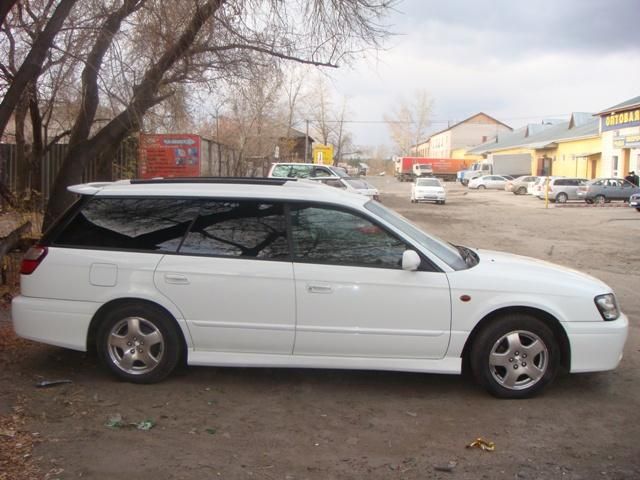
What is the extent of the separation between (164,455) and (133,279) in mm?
1510

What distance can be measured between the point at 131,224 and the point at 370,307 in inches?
79.3

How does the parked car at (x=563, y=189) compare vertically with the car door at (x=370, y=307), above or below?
above

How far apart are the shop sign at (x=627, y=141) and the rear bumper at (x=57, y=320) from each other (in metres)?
40.7

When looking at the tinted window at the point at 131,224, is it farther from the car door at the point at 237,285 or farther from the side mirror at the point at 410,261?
the side mirror at the point at 410,261

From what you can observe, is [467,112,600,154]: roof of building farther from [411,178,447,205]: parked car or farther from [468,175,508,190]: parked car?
[411,178,447,205]: parked car

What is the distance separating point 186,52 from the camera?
9656 millimetres

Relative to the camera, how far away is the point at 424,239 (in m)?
4.96

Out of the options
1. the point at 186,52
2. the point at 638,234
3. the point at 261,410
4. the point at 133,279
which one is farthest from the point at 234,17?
the point at 638,234

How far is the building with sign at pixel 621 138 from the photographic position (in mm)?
38969

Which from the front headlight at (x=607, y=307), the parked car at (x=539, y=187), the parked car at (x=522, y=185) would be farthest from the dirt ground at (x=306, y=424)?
the parked car at (x=522, y=185)

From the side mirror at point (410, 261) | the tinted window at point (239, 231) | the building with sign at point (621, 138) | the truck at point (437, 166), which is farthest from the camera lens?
the truck at point (437, 166)

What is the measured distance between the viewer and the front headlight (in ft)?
15.0

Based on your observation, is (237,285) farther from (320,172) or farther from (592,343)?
(320,172)

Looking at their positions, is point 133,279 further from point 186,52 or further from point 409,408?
point 186,52
